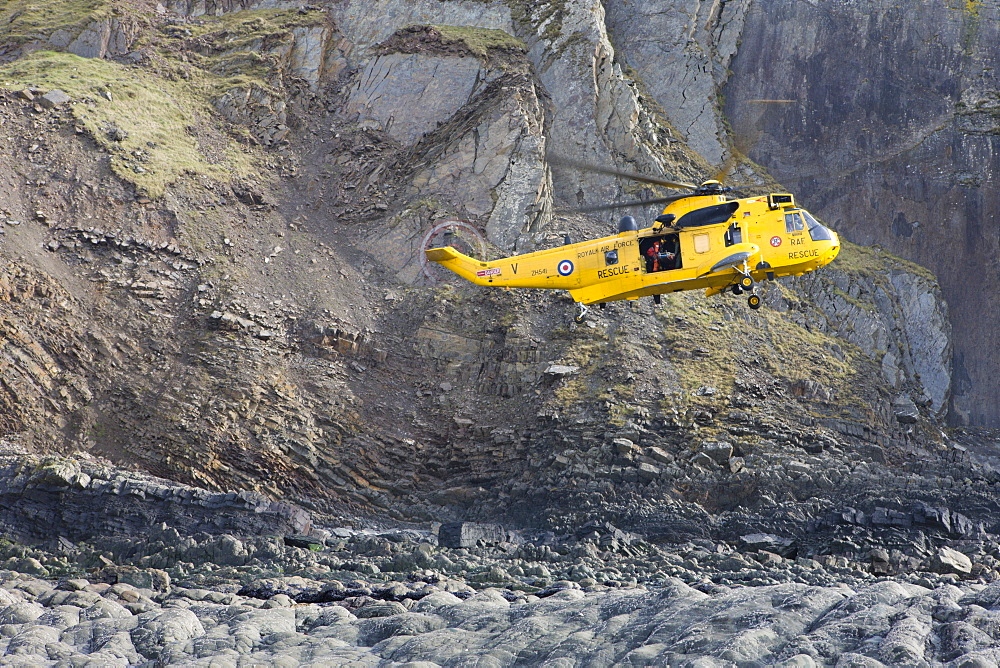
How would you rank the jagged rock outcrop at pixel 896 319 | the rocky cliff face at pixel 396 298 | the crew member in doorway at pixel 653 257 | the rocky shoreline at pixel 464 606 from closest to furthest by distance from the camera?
the rocky shoreline at pixel 464 606, the crew member in doorway at pixel 653 257, the rocky cliff face at pixel 396 298, the jagged rock outcrop at pixel 896 319

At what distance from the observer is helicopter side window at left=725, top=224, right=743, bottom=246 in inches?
1008

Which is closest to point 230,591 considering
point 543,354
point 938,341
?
point 543,354

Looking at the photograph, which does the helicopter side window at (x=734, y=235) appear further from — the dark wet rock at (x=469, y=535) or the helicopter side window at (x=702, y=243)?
the dark wet rock at (x=469, y=535)

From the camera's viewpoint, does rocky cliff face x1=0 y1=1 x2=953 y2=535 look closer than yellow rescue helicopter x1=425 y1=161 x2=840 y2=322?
No

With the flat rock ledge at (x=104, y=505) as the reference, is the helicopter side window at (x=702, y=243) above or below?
above

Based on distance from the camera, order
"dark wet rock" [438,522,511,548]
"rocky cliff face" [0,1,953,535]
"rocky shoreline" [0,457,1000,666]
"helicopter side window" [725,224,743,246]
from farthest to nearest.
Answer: "rocky cliff face" [0,1,953,535]
"helicopter side window" [725,224,743,246]
"dark wet rock" [438,522,511,548]
"rocky shoreline" [0,457,1000,666]

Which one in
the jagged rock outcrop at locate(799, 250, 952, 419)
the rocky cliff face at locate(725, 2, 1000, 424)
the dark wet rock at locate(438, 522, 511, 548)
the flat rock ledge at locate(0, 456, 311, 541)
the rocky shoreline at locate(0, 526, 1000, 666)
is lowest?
the rocky shoreline at locate(0, 526, 1000, 666)

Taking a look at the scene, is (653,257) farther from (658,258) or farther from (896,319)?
(896,319)

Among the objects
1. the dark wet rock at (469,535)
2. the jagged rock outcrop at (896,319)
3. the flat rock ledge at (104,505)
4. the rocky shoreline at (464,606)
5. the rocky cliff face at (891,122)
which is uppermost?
the rocky cliff face at (891,122)

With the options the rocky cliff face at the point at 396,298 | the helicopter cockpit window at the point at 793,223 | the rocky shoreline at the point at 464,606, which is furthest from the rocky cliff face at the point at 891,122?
the rocky shoreline at the point at 464,606

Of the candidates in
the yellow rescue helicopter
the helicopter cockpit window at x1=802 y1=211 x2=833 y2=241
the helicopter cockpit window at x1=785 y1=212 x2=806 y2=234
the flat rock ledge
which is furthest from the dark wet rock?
the helicopter cockpit window at x1=802 y1=211 x2=833 y2=241

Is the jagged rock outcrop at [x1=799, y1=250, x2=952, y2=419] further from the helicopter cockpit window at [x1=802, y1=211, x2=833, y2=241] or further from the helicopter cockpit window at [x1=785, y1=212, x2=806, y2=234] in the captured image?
the helicopter cockpit window at [x1=785, y1=212, x2=806, y2=234]

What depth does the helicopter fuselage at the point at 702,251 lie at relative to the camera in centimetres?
2564

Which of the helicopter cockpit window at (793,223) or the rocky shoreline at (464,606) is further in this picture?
the helicopter cockpit window at (793,223)
